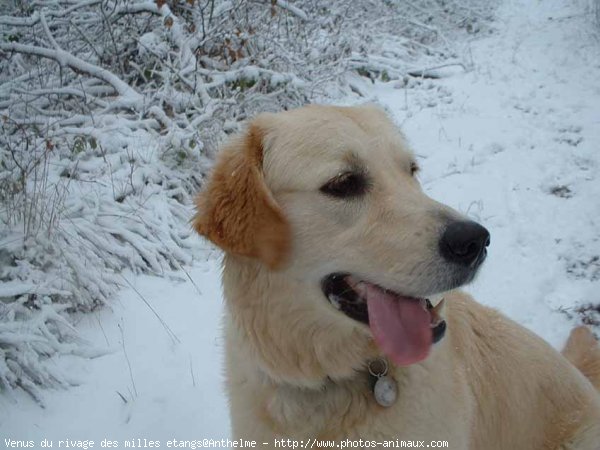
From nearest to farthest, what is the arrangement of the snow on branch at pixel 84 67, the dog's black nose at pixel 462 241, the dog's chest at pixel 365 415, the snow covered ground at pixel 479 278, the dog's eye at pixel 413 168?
the dog's black nose at pixel 462 241, the dog's chest at pixel 365 415, the dog's eye at pixel 413 168, the snow covered ground at pixel 479 278, the snow on branch at pixel 84 67

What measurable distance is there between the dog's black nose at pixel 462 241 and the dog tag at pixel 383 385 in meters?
0.53

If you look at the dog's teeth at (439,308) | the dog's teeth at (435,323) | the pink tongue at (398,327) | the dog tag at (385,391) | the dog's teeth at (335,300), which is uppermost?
the dog's teeth at (335,300)

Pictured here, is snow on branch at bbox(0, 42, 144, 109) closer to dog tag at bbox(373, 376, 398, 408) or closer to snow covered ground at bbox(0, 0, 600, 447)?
snow covered ground at bbox(0, 0, 600, 447)

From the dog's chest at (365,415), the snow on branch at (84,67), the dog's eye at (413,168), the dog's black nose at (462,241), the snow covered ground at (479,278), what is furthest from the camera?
the snow on branch at (84,67)

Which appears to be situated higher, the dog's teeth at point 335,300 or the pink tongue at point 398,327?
the dog's teeth at point 335,300

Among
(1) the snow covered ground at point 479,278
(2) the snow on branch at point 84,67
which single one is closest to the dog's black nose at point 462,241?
(1) the snow covered ground at point 479,278

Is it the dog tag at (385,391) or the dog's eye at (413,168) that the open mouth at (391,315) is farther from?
the dog's eye at (413,168)

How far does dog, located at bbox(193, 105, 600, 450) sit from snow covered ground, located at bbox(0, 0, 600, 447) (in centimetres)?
110

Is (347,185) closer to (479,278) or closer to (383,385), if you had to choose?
(383,385)

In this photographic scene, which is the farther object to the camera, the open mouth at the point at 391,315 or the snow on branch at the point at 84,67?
the snow on branch at the point at 84,67

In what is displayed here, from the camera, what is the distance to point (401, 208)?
1.76 metres

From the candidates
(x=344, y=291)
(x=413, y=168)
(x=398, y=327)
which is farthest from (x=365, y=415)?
(x=413, y=168)

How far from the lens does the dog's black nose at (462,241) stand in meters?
1.62

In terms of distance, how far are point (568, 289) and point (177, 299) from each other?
3.01 metres
